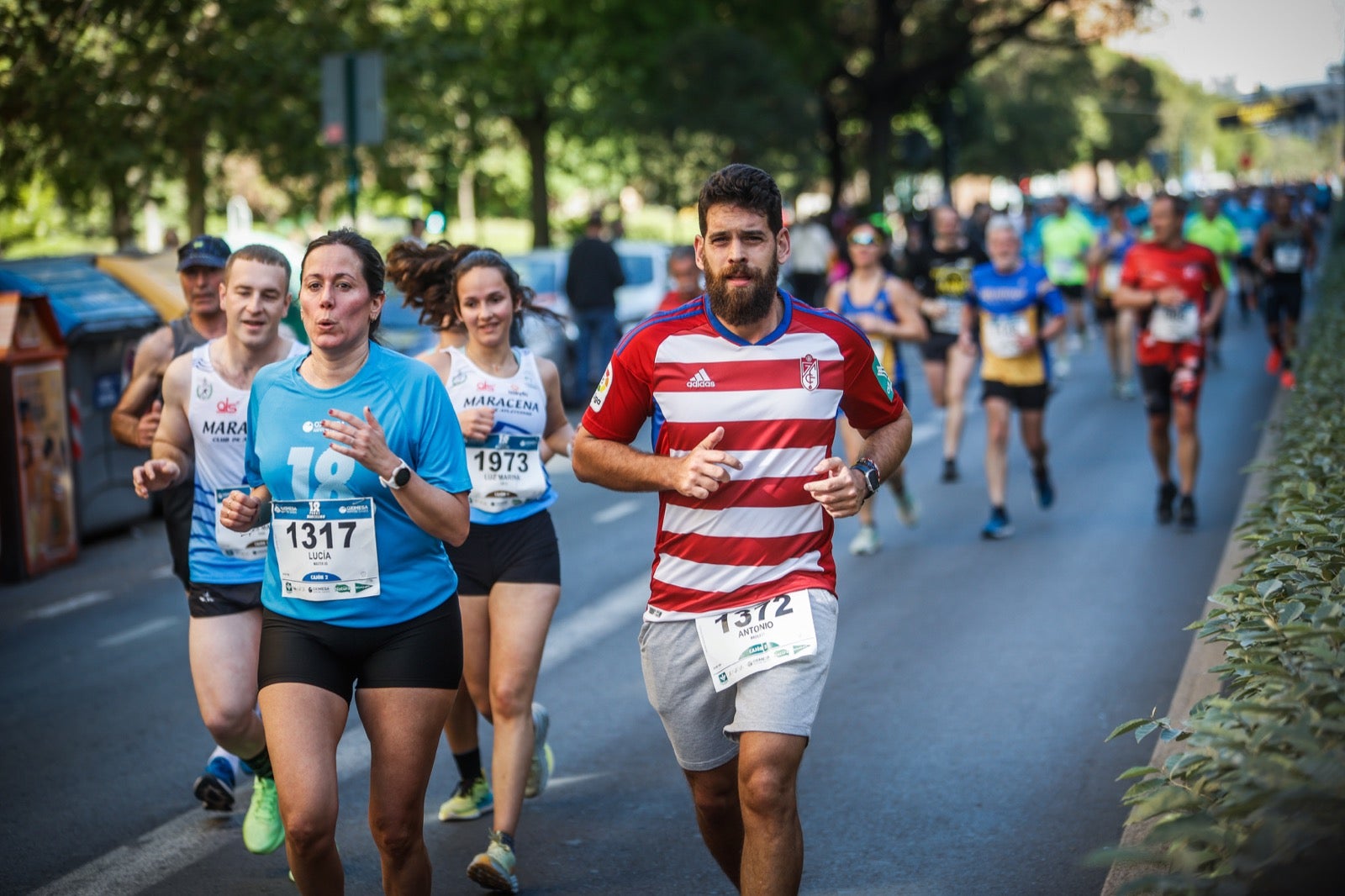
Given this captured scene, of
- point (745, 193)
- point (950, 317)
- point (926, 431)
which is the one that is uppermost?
point (745, 193)

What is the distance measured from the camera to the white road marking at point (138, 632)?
865cm

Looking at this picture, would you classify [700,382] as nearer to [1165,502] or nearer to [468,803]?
[468,803]

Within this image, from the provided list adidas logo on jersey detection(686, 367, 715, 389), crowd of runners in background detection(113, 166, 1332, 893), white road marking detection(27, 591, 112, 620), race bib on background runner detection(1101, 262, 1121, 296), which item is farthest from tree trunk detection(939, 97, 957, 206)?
adidas logo on jersey detection(686, 367, 715, 389)

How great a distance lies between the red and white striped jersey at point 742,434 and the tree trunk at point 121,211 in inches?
463

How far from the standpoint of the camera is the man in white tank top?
17.0 feet

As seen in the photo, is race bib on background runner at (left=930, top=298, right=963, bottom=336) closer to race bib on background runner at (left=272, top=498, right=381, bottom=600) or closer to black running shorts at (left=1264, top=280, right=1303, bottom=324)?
black running shorts at (left=1264, top=280, right=1303, bottom=324)

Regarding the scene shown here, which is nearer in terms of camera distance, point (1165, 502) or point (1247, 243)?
point (1165, 502)

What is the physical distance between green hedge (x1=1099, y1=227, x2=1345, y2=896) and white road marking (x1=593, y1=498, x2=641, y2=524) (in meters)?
7.20

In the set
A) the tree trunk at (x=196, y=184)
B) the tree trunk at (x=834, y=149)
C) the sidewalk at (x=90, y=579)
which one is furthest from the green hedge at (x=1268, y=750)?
the tree trunk at (x=834, y=149)

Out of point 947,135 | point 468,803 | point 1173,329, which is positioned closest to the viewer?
point 468,803

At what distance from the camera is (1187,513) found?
10734 mm

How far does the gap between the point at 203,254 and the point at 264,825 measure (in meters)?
2.24

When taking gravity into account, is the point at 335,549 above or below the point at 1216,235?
below

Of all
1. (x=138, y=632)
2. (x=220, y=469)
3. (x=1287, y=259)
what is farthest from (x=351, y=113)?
(x=1287, y=259)
